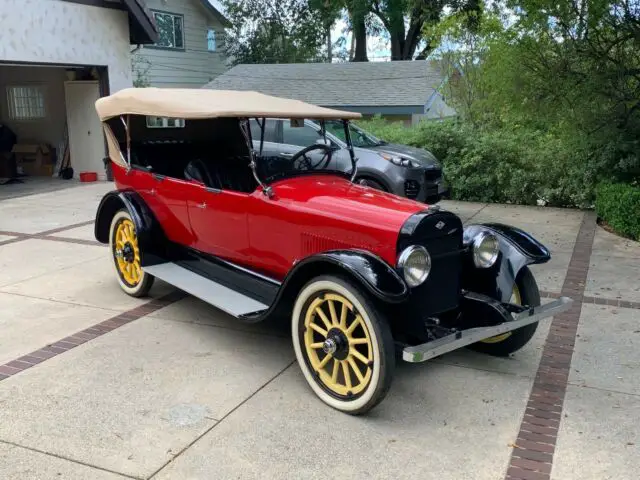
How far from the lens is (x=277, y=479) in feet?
9.85

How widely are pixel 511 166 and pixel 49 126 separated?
11.0m

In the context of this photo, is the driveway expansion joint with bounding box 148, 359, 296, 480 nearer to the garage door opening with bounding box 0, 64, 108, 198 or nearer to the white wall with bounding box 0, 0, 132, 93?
the white wall with bounding box 0, 0, 132, 93

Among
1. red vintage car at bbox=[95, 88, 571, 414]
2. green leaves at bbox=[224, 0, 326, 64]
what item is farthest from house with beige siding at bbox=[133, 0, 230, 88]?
red vintage car at bbox=[95, 88, 571, 414]

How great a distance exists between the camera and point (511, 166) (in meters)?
11.1

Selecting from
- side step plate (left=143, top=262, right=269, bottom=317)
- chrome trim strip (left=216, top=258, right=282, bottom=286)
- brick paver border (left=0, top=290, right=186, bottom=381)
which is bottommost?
brick paver border (left=0, top=290, right=186, bottom=381)

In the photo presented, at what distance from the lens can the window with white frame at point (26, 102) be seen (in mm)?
15172

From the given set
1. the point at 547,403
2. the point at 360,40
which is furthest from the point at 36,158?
the point at 360,40

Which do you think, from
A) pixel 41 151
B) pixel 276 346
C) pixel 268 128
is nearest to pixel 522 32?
pixel 268 128

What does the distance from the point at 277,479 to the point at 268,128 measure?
11.0 feet

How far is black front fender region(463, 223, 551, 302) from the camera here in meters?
4.12

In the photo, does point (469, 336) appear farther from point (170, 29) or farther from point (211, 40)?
point (211, 40)

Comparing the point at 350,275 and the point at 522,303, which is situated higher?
the point at 350,275

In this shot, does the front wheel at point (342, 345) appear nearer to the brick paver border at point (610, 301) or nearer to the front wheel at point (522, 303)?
the front wheel at point (522, 303)

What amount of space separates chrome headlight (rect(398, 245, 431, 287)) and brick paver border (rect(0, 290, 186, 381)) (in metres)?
2.58
